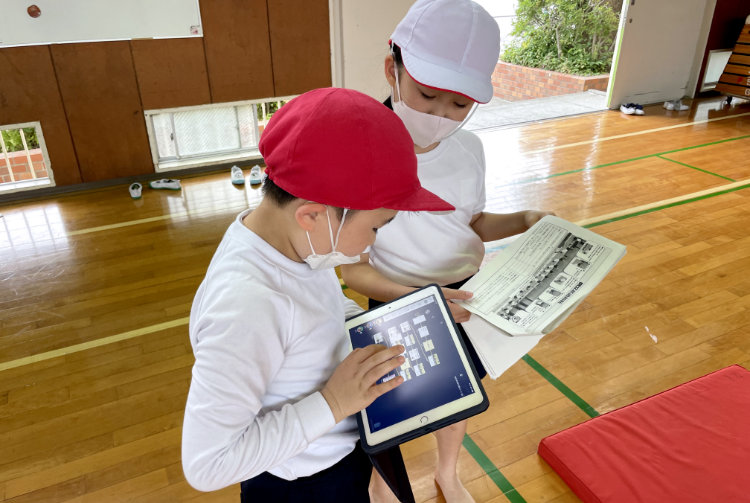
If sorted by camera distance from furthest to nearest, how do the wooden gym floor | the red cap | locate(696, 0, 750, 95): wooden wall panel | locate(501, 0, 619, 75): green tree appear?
locate(501, 0, 619, 75): green tree
locate(696, 0, 750, 95): wooden wall panel
the wooden gym floor
the red cap

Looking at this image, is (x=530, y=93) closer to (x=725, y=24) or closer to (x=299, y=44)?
(x=725, y=24)

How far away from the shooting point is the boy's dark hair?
868 mm

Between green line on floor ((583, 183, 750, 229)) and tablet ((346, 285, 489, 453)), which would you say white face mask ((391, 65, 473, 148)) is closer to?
tablet ((346, 285, 489, 453))

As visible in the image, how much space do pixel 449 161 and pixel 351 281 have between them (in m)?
0.42

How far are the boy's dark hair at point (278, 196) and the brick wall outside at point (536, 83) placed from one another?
7194mm

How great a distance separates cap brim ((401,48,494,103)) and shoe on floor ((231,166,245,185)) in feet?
11.9

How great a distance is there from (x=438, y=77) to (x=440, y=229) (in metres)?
0.41

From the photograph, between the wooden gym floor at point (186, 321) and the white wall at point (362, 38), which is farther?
the white wall at point (362, 38)

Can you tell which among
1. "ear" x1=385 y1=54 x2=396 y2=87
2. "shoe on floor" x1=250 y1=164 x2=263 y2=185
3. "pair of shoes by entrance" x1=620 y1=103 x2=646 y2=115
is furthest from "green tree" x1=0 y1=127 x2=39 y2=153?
"pair of shoes by entrance" x1=620 y1=103 x2=646 y2=115

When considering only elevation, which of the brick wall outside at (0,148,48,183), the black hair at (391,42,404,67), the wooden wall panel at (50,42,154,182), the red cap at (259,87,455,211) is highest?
the black hair at (391,42,404,67)

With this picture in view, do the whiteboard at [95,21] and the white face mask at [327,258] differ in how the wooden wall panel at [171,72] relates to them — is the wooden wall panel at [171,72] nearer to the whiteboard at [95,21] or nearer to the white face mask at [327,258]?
the whiteboard at [95,21]

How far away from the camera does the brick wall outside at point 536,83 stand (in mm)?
7715

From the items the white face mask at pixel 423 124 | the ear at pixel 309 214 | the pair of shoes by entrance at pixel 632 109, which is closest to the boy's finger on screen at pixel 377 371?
the ear at pixel 309 214

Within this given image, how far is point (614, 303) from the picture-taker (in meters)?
2.97
